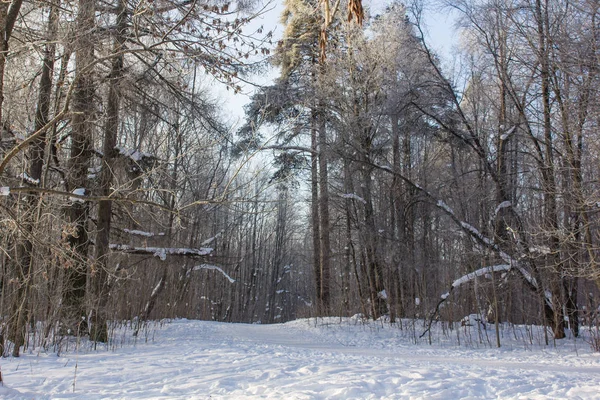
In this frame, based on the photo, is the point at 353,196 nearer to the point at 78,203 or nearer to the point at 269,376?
the point at 78,203

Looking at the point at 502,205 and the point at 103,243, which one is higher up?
the point at 502,205

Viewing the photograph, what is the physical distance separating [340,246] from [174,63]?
758 inches

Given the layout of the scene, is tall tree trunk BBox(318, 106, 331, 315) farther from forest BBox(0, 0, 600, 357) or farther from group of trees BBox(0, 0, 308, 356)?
group of trees BBox(0, 0, 308, 356)

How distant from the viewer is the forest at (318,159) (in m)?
5.32

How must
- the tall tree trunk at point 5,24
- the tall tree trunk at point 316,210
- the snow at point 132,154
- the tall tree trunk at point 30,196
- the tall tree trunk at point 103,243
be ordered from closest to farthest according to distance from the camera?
the tall tree trunk at point 5,24 → the tall tree trunk at point 30,196 → the tall tree trunk at point 103,243 → the snow at point 132,154 → the tall tree trunk at point 316,210

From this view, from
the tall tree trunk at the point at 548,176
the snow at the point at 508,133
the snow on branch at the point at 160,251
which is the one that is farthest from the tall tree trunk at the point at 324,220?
the tall tree trunk at the point at 548,176

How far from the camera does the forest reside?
5.32 meters

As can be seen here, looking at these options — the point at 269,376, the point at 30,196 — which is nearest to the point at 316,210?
the point at 30,196

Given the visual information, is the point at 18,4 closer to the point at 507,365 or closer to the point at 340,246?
the point at 507,365

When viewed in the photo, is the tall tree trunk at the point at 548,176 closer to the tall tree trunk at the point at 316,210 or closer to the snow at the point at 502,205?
the snow at the point at 502,205

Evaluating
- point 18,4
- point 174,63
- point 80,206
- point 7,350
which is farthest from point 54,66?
point 7,350

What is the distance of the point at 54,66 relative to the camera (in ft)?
22.8

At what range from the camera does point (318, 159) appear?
17828mm

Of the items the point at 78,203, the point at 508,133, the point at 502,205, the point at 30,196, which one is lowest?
the point at 30,196
